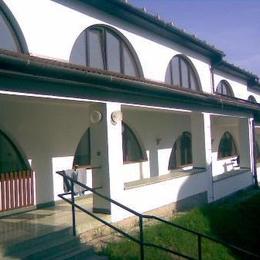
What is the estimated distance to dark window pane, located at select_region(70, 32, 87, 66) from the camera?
32.2ft

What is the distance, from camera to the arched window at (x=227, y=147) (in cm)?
1892

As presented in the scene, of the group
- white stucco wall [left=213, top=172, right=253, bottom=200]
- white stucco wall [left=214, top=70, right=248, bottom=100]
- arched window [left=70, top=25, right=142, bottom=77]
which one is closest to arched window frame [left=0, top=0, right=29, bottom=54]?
arched window [left=70, top=25, right=142, bottom=77]

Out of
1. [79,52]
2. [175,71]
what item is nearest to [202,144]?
[175,71]

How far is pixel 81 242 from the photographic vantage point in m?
6.62

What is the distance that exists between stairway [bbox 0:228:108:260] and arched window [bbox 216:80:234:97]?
13.5 metres

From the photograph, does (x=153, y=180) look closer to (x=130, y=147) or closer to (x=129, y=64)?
(x=130, y=147)

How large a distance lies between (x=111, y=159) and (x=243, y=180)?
7896 millimetres

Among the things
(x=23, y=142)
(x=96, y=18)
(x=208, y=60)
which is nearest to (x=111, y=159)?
(x=23, y=142)

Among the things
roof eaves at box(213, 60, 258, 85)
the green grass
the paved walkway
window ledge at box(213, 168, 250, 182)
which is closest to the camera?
the paved walkway

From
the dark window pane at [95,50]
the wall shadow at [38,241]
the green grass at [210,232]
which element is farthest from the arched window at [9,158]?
the green grass at [210,232]

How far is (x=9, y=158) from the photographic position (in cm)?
877

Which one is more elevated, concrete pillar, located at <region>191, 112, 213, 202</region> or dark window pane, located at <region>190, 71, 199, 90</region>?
dark window pane, located at <region>190, 71, 199, 90</region>

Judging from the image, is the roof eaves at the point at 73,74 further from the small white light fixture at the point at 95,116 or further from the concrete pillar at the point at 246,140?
the concrete pillar at the point at 246,140

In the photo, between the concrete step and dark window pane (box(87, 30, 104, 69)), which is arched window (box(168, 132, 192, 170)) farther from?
the concrete step
